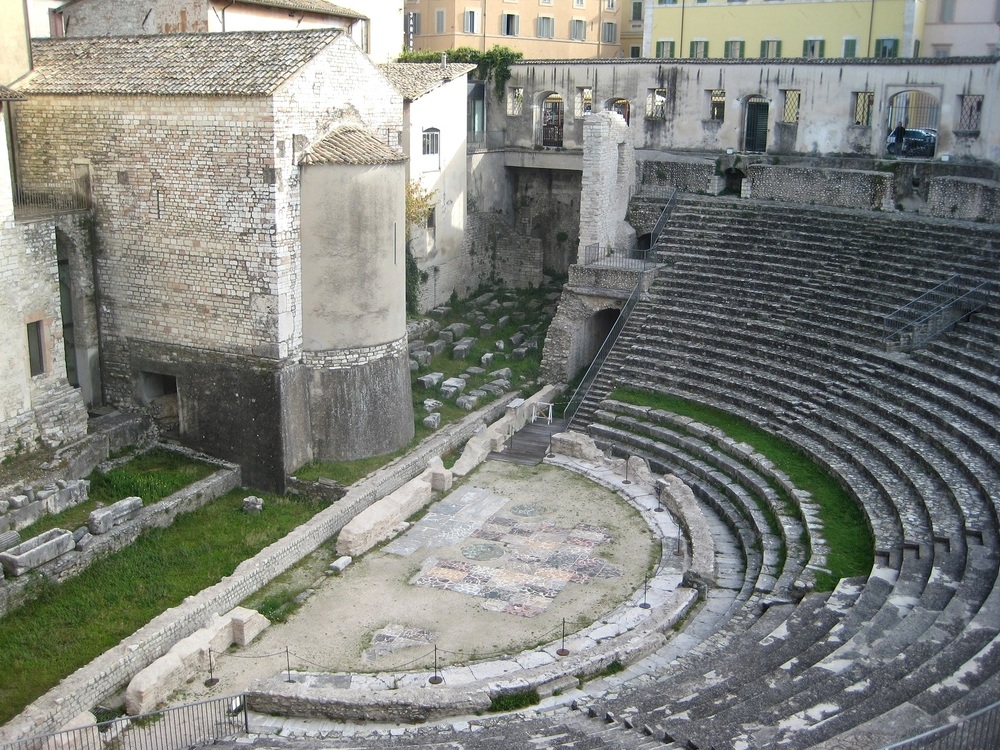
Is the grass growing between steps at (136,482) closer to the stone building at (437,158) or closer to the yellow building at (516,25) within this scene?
the stone building at (437,158)

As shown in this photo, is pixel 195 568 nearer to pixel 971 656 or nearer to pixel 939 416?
pixel 971 656

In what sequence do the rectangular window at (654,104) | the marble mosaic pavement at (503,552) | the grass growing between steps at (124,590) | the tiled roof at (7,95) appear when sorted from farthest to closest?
1. the rectangular window at (654,104)
2. the tiled roof at (7,95)
3. the marble mosaic pavement at (503,552)
4. the grass growing between steps at (124,590)

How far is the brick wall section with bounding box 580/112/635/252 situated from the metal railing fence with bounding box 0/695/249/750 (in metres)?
15.8

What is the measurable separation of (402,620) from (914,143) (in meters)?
23.0

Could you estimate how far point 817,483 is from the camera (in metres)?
17.5

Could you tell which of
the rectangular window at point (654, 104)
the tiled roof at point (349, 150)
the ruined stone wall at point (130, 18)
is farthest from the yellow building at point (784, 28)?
the tiled roof at point (349, 150)

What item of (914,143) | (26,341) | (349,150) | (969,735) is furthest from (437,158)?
(969,735)

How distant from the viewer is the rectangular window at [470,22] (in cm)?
4162

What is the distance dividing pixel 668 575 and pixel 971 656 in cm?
619

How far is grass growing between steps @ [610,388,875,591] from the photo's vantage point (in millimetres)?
14844

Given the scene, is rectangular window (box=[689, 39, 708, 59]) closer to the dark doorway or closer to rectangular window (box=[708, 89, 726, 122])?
rectangular window (box=[708, 89, 726, 122])

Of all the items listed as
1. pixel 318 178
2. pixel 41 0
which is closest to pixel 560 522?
pixel 318 178

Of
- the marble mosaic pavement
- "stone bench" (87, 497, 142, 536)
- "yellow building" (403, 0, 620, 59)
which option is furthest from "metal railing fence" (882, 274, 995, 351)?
"yellow building" (403, 0, 620, 59)

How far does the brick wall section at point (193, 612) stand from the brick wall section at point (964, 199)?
12.3 m
